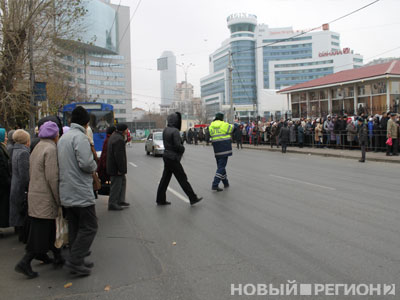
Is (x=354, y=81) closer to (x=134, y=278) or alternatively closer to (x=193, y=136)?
(x=193, y=136)

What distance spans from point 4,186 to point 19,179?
75 cm

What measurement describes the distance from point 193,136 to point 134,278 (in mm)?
37638

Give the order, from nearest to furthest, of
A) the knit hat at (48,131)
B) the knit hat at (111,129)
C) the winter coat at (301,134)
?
the knit hat at (48,131), the knit hat at (111,129), the winter coat at (301,134)

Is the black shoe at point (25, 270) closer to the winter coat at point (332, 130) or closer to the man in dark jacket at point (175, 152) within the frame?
the man in dark jacket at point (175, 152)

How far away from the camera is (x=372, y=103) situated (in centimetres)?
3138

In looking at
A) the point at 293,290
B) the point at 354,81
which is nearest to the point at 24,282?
the point at 293,290

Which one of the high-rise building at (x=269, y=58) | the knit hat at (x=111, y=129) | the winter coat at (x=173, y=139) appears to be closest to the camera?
the winter coat at (x=173, y=139)

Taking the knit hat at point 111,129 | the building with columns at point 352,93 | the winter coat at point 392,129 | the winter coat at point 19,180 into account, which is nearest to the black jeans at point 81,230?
the winter coat at point 19,180

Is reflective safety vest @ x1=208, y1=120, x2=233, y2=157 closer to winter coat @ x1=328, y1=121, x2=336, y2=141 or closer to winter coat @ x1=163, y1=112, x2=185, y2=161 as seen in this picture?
winter coat @ x1=163, y1=112, x2=185, y2=161

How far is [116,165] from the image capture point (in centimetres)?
801

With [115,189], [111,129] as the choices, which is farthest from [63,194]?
[111,129]

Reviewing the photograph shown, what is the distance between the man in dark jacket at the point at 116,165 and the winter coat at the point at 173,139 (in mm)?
945

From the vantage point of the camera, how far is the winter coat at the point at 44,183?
4.45m

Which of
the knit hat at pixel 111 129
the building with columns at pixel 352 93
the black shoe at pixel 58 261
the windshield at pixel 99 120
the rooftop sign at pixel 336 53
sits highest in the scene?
the rooftop sign at pixel 336 53
